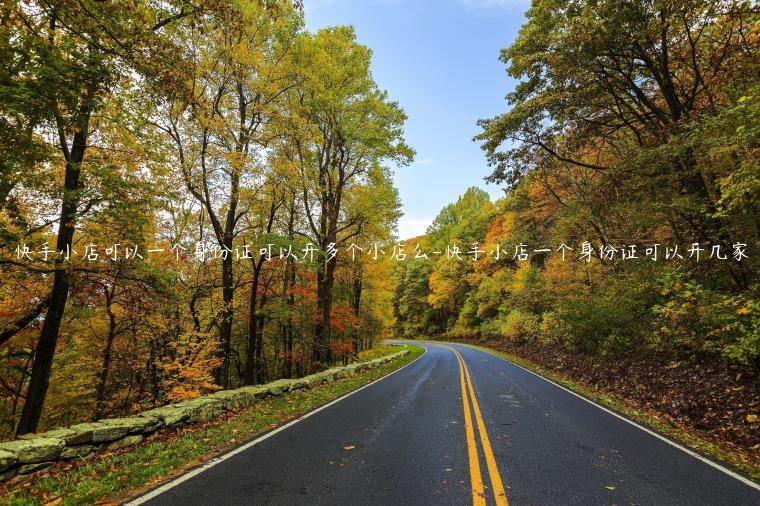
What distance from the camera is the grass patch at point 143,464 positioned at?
418cm

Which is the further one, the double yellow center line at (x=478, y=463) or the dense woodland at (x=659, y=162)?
the dense woodland at (x=659, y=162)

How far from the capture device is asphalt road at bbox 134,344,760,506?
4129 mm

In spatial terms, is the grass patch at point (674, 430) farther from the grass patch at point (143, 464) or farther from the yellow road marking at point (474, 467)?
the grass patch at point (143, 464)

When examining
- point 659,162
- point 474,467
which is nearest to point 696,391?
point 659,162

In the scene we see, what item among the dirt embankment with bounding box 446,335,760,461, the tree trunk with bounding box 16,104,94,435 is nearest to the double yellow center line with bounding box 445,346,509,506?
the dirt embankment with bounding box 446,335,760,461

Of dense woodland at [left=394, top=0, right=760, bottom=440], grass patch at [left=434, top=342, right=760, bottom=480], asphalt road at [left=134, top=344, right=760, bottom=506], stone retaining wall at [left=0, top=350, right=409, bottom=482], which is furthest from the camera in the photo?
dense woodland at [left=394, top=0, right=760, bottom=440]

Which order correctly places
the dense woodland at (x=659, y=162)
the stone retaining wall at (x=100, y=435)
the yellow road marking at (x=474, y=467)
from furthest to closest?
the dense woodland at (x=659, y=162) → the stone retaining wall at (x=100, y=435) → the yellow road marking at (x=474, y=467)

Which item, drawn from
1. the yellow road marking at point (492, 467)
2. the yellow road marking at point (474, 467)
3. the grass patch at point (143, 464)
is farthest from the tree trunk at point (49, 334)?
the yellow road marking at point (492, 467)

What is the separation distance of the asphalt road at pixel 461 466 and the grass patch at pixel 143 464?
575 millimetres

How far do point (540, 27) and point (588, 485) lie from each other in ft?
41.0

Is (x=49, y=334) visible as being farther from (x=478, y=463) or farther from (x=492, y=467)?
(x=492, y=467)

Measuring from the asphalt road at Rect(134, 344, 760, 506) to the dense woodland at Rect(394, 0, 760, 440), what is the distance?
2.89 meters

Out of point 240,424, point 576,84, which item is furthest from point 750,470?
point 576,84

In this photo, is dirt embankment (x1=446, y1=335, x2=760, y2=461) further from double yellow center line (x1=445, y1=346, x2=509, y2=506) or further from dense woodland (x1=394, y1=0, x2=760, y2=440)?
double yellow center line (x1=445, y1=346, x2=509, y2=506)
